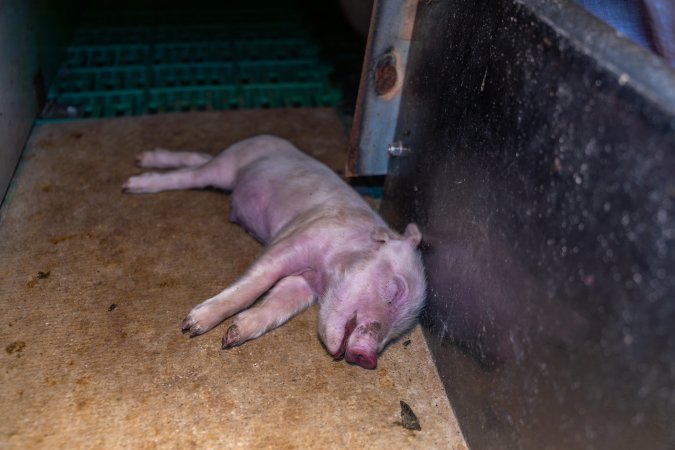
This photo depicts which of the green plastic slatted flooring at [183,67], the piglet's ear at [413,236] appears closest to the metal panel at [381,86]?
the piglet's ear at [413,236]

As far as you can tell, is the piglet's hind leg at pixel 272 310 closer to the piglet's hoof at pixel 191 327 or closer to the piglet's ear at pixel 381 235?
the piglet's hoof at pixel 191 327

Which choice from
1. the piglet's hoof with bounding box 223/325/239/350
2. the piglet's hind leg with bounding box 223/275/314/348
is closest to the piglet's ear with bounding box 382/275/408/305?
the piglet's hind leg with bounding box 223/275/314/348

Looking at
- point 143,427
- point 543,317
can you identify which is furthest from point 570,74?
point 143,427

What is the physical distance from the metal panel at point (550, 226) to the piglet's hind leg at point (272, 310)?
633 mm

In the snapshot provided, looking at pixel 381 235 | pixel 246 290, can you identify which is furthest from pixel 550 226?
pixel 246 290

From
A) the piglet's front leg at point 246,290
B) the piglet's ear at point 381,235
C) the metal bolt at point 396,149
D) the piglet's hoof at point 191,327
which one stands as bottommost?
the piglet's hoof at point 191,327

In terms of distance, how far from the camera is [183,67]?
4.75 metres

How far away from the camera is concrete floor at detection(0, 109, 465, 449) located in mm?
2238

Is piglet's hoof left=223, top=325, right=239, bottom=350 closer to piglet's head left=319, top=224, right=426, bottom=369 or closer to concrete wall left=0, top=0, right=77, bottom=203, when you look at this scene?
piglet's head left=319, top=224, right=426, bottom=369

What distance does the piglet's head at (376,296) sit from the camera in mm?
2490

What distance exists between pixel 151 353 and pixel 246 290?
18.3 inches

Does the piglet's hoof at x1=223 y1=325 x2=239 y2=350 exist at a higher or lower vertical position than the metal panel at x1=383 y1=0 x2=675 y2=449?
lower

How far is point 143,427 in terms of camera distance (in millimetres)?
2205

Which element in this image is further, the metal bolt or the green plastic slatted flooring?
the green plastic slatted flooring
